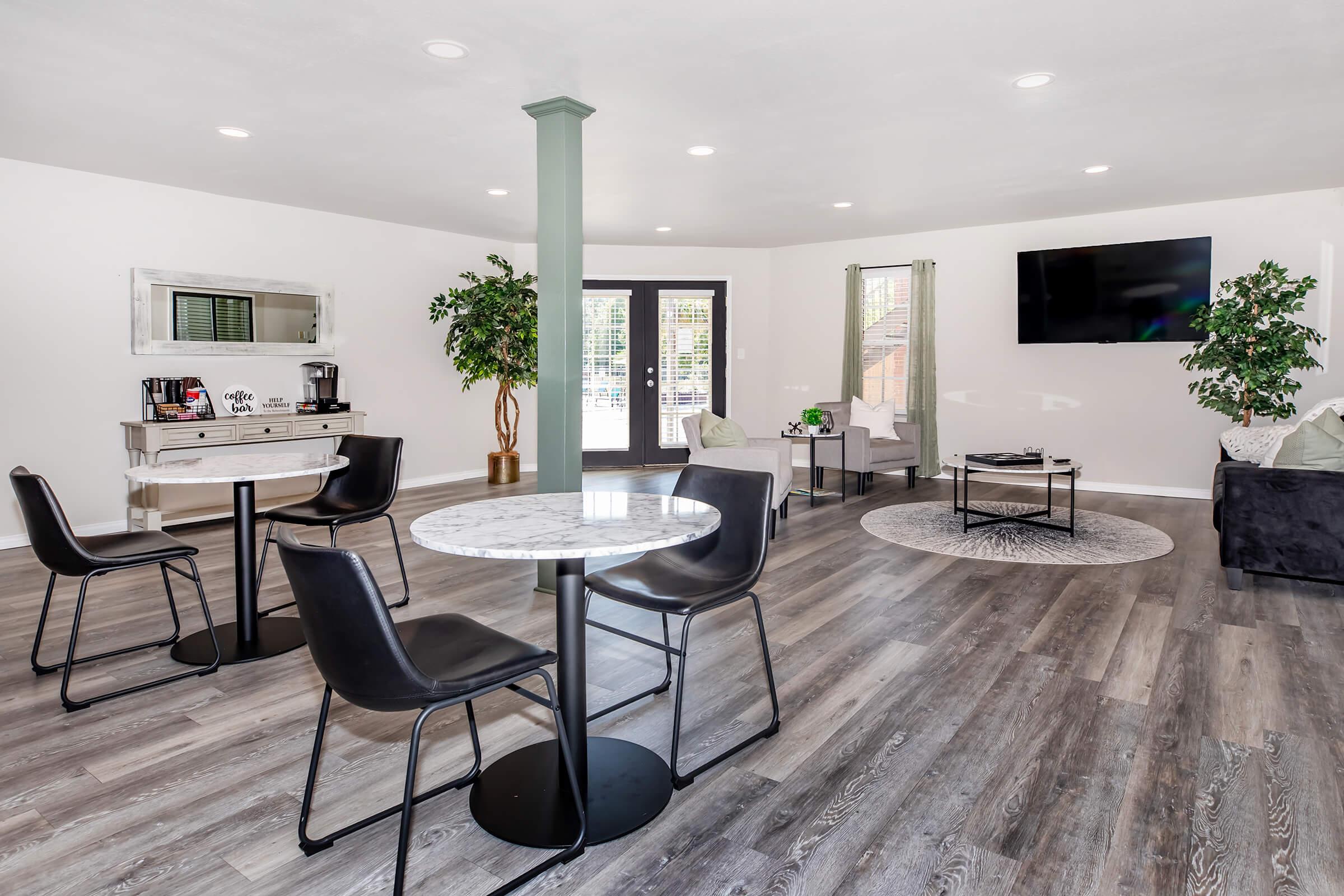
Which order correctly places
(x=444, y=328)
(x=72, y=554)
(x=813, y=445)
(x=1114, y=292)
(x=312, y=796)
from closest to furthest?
1. (x=312, y=796)
2. (x=72, y=554)
3. (x=813, y=445)
4. (x=1114, y=292)
5. (x=444, y=328)

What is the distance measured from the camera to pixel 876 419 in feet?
25.1

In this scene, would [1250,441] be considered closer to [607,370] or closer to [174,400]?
[607,370]

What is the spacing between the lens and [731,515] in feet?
8.92

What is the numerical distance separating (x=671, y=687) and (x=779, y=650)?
22.5 inches

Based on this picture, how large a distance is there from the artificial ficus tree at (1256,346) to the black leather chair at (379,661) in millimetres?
6047

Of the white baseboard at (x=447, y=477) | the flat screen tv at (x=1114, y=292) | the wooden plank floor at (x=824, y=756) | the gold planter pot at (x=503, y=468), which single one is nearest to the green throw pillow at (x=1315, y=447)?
the wooden plank floor at (x=824, y=756)

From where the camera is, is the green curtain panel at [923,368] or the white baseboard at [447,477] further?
the green curtain panel at [923,368]

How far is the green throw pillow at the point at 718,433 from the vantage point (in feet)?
19.0

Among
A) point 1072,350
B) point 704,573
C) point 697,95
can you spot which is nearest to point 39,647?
point 704,573

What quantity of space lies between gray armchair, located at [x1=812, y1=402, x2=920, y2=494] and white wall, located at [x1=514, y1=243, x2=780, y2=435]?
1473mm

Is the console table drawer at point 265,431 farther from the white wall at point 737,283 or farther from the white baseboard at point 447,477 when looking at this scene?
the white wall at point 737,283

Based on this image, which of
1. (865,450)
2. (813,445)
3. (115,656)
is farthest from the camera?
(865,450)

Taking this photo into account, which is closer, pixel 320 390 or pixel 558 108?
pixel 558 108

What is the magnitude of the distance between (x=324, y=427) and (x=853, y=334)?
5355 mm
